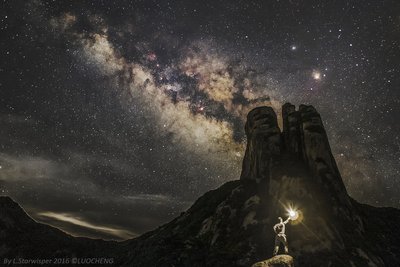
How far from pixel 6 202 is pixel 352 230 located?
7164 inches

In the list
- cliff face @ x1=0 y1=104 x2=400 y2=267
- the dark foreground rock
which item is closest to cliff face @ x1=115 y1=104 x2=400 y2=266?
cliff face @ x1=0 y1=104 x2=400 y2=267

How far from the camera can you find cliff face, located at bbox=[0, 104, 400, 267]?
183ft

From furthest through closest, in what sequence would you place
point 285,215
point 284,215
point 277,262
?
point 284,215 < point 285,215 < point 277,262

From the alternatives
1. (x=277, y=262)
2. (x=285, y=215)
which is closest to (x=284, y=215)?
(x=285, y=215)

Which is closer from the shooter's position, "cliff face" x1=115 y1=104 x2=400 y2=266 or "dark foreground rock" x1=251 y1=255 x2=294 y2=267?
"dark foreground rock" x1=251 y1=255 x2=294 y2=267

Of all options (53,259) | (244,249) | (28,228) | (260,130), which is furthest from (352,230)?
(28,228)

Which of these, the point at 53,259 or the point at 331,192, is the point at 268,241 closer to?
the point at 331,192

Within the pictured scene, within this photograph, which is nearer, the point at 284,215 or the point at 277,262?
the point at 277,262

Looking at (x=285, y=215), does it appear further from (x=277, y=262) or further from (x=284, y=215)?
(x=277, y=262)

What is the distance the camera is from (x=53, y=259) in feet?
420

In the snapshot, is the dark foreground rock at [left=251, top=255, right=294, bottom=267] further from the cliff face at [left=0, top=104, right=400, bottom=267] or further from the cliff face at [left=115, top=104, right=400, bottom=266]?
the cliff face at [left=0, top=104, right=400, bottom=267]

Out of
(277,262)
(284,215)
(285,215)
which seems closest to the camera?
(277,262)

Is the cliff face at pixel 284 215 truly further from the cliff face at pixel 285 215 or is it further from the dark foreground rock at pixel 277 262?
the dark foreground rock at pixel 277 262

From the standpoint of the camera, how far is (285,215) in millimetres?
62625
